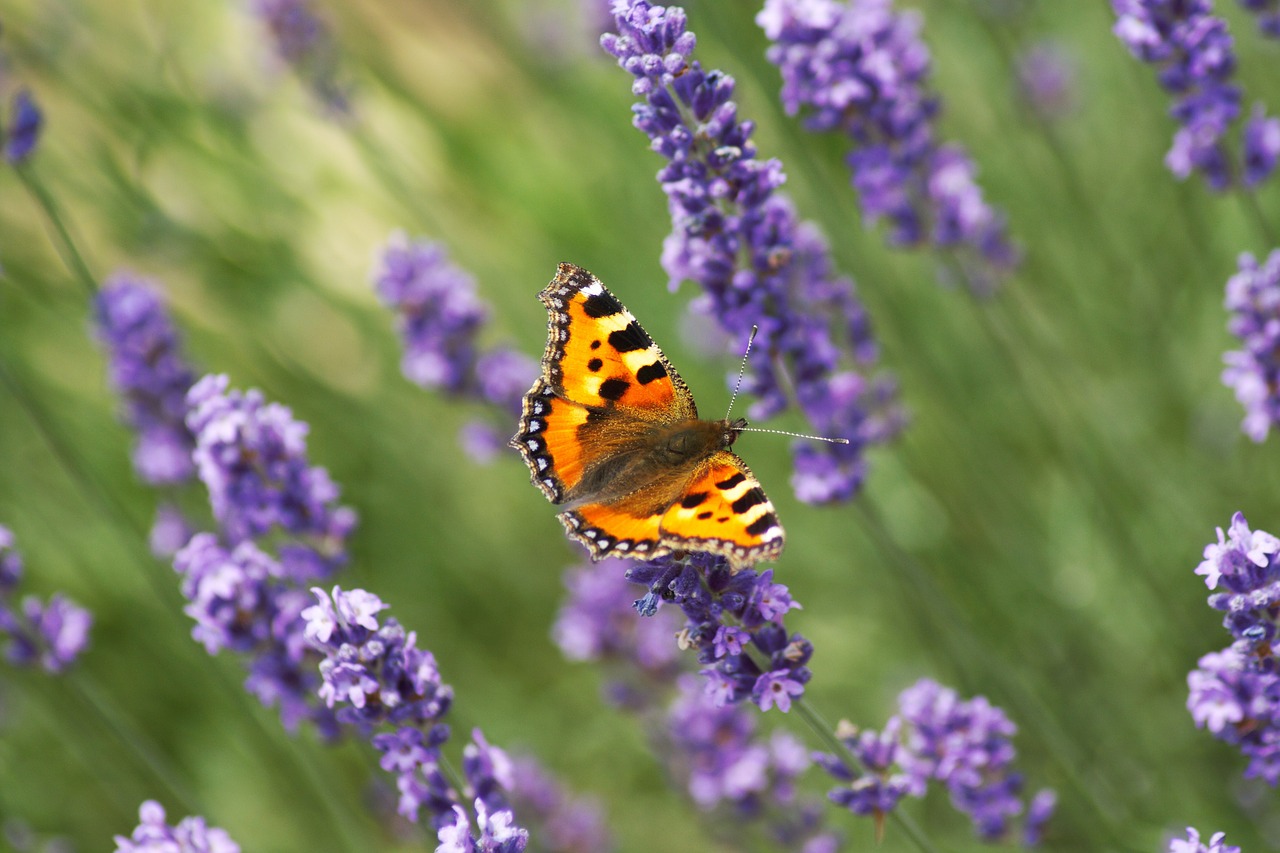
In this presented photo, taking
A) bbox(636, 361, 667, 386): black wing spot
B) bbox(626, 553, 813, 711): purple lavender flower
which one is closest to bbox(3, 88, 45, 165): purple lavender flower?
bbox(636, 361, 667, 386): black wing spot

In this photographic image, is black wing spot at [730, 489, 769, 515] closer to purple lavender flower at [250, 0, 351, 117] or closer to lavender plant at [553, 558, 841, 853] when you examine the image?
lavender plant at [553, 558, 841, 853]

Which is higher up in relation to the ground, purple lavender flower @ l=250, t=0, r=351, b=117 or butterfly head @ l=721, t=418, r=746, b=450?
purple lavender flower @ l=250, t=0, r=351, b=117

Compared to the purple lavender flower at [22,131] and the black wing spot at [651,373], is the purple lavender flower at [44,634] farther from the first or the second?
the black wing spot at [651,373]

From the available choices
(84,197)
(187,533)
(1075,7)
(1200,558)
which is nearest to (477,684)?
(187,533)

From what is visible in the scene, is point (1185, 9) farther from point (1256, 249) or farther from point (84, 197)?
point (84, 197)

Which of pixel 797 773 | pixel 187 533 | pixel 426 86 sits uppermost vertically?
pixel 426 86
